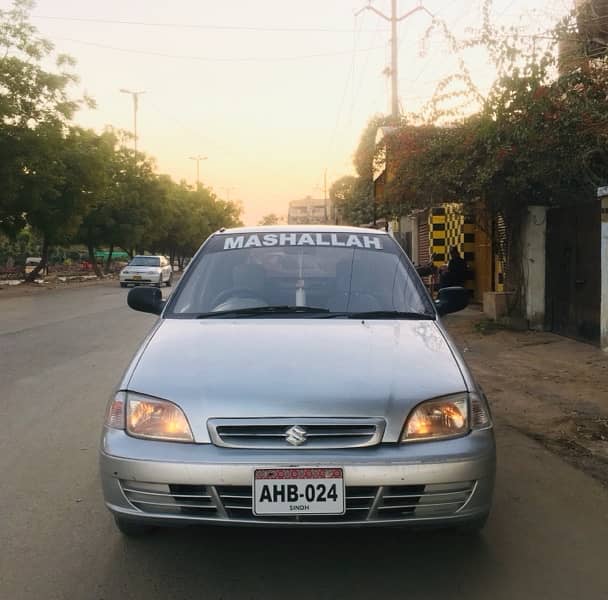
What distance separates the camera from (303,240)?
15.2ft

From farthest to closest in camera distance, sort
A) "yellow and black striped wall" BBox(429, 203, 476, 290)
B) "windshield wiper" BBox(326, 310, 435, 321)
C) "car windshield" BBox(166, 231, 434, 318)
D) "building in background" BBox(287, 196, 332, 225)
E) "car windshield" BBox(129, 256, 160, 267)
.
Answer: "building in background" BBox(287, 196, 332, 225), "car windshield" BBox(129, 256, 160, 267), "yellow and black striped wall" BBox(429, 203, 476, 290), "car windshield" BBox(166, 231, 434, 318), "windshield wiper" BBox(326, 310, 435, 321)

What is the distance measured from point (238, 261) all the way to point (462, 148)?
828cm

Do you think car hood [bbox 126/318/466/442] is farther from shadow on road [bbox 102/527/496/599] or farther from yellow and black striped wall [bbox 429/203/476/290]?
yellow and black striped wall [bbox 429/203/476/290]

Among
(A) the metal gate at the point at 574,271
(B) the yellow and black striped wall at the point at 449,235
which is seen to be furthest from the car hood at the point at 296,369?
(B) the yellow and black striped wall at the point at 449,235

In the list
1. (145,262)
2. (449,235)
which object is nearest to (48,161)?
(145,262)

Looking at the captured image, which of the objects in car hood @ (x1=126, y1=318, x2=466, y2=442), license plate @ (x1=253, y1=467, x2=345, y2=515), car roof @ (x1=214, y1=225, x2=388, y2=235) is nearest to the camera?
license plate @ (x1=253, y1=467, x2=345, y2=515)

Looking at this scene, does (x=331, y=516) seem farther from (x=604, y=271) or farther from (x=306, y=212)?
(x=306, y=212)

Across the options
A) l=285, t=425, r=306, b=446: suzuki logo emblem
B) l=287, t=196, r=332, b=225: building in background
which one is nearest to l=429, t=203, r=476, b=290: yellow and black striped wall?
l=285, t=425, r=306, b=446: suzuki logo emblem

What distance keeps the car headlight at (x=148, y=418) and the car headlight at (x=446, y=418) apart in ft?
3.01

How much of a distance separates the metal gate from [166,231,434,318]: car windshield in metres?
6.45

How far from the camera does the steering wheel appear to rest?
4258mm

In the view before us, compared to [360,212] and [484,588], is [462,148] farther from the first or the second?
[360,212]

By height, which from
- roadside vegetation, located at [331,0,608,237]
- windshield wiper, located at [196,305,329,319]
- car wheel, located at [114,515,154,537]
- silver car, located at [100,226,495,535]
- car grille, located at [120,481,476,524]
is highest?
roadside vegetation, located at [331,0,608,237]

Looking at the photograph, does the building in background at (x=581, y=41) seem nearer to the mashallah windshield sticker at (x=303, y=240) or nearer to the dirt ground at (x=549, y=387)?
the dirt ground at (x=549, y=387)
